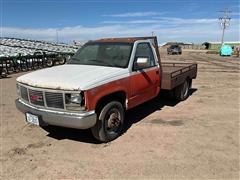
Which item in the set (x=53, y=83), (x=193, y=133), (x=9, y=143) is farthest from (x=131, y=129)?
(x=9, y=143)

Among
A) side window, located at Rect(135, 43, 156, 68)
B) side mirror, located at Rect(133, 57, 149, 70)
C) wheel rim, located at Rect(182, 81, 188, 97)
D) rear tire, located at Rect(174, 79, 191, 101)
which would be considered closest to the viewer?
side mirror, located at Rect(133, 57, 149, 70)

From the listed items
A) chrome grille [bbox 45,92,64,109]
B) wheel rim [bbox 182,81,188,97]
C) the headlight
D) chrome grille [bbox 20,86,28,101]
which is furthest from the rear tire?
chrome grille [bbox 20,86,28,101]

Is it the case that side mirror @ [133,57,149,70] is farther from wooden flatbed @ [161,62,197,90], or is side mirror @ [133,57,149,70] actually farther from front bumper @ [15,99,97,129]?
front bumper @ [15,99,97,129]

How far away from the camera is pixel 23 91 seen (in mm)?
4984

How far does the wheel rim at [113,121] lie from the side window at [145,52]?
135cm

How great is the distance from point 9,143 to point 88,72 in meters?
2.09

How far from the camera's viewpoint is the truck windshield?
534 centimetres

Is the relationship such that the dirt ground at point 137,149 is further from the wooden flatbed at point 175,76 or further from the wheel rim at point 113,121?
the wooden flatbed at point 175,76

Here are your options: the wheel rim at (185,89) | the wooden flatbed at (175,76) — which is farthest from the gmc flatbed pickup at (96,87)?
the wheel rim at (185,89)

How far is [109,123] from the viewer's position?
489 centimetres

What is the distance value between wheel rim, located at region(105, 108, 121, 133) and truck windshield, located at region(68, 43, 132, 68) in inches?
37.9

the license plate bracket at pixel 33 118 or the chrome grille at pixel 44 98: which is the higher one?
the chrome grille at pixel 44 98

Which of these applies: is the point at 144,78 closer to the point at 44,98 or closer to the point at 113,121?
the point at 113,121

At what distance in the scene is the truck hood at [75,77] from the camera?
13.8 feet
